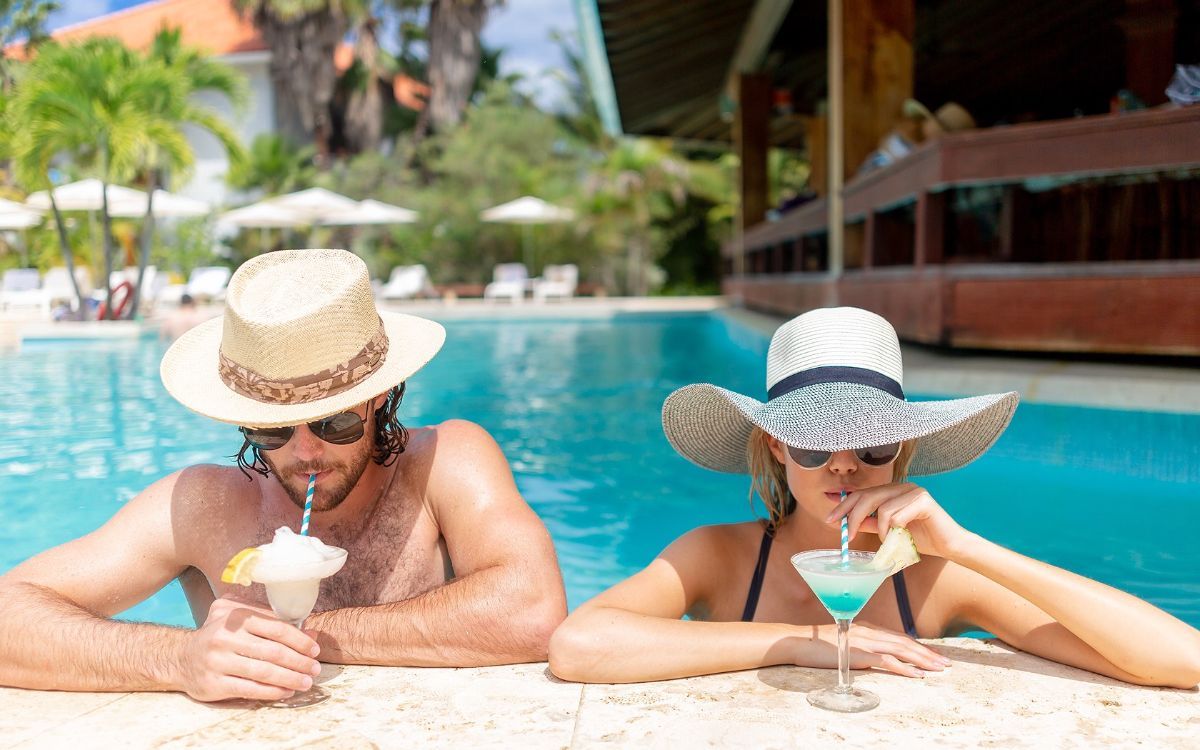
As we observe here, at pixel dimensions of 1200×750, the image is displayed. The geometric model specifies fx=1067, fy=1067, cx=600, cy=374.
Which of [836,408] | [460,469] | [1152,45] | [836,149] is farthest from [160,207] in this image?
[836,408]

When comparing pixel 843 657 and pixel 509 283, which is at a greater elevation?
pixel 509 283

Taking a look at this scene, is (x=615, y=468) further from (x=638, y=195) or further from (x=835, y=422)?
(x=638, y=195)

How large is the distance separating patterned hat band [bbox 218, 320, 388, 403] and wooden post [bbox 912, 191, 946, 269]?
15.5 ft

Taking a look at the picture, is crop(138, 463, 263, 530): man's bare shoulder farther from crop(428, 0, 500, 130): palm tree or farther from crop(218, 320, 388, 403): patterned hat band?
crop(428, 0, 500, 130): palm tree

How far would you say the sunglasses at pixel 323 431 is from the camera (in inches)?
83.0

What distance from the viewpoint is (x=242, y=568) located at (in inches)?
68.9

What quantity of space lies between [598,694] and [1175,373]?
411cm

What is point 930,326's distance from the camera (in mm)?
6277

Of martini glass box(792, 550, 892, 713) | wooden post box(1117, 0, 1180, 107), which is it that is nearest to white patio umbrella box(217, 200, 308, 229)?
wooden post box(1117, 0, 1180, 107)

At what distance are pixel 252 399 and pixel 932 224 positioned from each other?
4.96 metres

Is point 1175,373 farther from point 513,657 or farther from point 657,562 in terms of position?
point 513,657

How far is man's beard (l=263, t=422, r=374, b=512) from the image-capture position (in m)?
2.18

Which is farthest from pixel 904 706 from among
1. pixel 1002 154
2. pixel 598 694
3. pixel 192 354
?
pixel 1002 154

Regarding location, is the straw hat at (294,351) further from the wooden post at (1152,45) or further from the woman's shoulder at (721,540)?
the wooden post at (1152,45)
